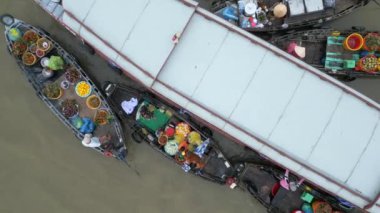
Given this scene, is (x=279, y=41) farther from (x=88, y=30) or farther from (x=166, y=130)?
(x=88, y=30)

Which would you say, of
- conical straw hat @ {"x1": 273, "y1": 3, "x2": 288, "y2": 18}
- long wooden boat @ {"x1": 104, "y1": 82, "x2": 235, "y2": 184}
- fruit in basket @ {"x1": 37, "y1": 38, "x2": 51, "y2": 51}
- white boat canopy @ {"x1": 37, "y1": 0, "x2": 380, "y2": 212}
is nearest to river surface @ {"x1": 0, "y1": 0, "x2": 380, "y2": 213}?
long wooden boat @ {"x1": 104, "y1": 82, "x2": 235, "y2": 184}

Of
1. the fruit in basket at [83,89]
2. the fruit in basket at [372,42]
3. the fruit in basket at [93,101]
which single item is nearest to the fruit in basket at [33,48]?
the fruit in basket at [83,89]

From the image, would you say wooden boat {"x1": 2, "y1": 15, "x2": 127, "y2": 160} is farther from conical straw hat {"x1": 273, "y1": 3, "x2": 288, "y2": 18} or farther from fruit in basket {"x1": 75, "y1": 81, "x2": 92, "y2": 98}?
conical straw hat {"x1": 273, "y1": 3, "x2": 288, "y2": 18}

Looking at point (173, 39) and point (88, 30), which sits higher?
point (173, 39)

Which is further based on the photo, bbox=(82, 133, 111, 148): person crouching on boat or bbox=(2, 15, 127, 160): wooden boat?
bbox=(2, 15, 127, 160): wooden boat

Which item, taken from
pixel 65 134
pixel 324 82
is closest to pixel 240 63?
pixel 324 82

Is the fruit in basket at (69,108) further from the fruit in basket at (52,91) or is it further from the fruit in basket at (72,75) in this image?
the fruit in basket at (72,75)
